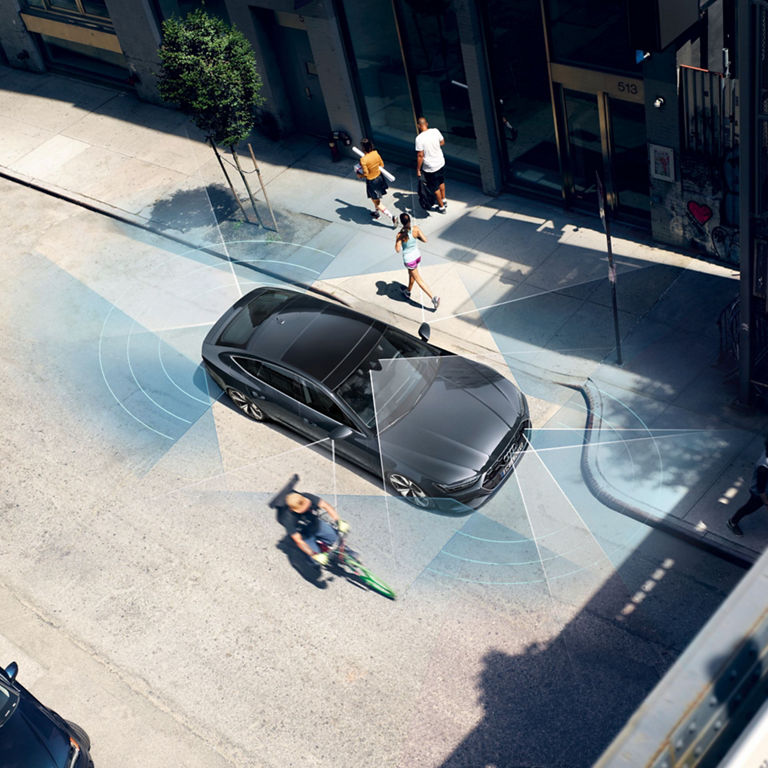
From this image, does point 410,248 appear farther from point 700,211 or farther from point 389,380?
A: point 700,211

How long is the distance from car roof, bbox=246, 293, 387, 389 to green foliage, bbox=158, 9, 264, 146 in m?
4.81

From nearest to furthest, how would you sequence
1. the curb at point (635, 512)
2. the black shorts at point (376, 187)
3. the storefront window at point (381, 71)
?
the curb at point (635, 512) → the black shorts at point (376, 187) → the storefront window at point (381, 71)

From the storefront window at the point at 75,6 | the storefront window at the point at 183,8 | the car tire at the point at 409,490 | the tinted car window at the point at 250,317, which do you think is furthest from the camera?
the storefront window at the point at 75,6

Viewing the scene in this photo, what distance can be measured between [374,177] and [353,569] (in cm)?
812

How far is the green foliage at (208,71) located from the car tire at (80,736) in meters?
10.5

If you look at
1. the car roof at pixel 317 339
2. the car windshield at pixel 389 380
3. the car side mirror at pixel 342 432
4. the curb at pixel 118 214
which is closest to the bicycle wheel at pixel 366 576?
the car side mirror at pixel 342 432

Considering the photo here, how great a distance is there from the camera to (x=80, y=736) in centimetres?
1090

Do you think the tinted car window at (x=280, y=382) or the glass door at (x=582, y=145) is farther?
the glass door at (x=582, y=145)

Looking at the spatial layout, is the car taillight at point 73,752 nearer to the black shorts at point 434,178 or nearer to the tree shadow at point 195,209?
the tree shadow at point 195,209

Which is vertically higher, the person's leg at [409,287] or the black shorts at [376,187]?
the black shorts at [376,187]

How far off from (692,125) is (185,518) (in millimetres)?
9259

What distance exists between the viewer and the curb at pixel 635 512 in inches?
439

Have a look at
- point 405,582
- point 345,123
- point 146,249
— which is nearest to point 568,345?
point 405,582

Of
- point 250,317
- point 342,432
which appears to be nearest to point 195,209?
point 250,317
